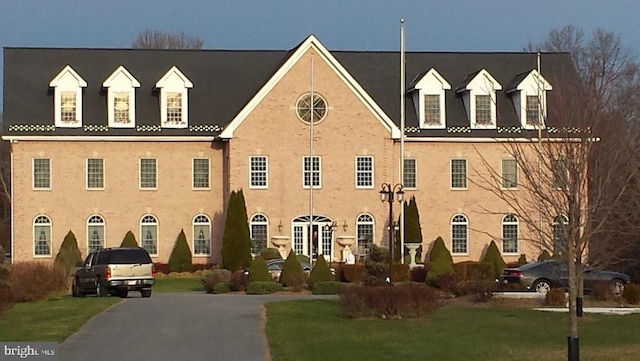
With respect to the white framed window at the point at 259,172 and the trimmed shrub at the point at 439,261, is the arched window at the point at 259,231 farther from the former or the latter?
the trimmed shrub at the point at 439,261

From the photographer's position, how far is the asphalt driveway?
19906mm

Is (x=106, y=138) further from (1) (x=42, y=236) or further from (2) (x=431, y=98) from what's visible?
(2) (x=431, y=98)

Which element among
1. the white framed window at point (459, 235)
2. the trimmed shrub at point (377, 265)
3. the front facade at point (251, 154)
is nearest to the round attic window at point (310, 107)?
the front facade at point (251, 154)

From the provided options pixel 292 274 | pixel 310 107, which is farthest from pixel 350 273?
pixel 310 107

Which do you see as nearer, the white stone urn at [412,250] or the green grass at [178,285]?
the green grass at [178,285]

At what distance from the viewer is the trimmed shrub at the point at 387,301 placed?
86.1 ft

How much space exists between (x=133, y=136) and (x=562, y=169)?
38.0 meters

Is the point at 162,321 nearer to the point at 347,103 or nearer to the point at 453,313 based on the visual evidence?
the point at 453,313

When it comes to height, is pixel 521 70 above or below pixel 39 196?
above

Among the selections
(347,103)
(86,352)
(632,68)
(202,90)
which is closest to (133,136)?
(202,90)

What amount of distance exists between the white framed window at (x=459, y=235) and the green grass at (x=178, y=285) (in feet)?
44.6

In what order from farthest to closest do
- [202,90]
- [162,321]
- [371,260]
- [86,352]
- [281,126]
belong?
1. [202,90]
2. [281,126]
3. [371,260]
4. [162,321]
5. [86,352]

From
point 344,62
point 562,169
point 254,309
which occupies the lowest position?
point 254,309

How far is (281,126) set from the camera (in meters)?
55.7
